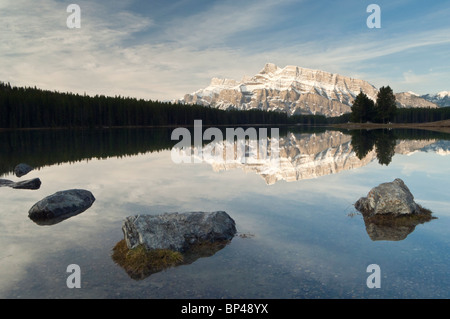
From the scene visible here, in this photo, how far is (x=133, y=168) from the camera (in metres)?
31.1

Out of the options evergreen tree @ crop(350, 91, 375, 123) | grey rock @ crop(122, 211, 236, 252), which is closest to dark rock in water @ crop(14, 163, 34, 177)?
grey rock @ crop(122, 211, 236, 252)

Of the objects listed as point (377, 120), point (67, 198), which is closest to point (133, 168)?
point (67, 198)

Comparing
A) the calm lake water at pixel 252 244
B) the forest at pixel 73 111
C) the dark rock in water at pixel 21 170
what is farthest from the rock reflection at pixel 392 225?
the forest at pixel 73 111

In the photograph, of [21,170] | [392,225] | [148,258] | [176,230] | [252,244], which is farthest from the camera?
[21,170]

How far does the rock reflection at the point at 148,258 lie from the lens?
9.77 metres

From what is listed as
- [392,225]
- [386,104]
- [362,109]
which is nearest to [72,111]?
[362,109]

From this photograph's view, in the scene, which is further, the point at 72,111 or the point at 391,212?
the point at 72,111

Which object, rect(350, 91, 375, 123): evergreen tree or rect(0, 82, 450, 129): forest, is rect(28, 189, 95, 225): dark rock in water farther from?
rect(350, 91, 375, 123): evergreen tree

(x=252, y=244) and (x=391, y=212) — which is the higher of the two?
(x=391, y=212)

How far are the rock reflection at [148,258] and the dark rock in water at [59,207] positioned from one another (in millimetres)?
5699

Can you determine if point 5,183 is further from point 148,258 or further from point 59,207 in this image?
point 148,258

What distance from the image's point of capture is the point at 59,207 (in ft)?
52.2

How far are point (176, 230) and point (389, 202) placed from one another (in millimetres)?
9323
